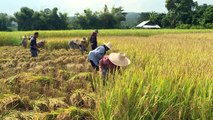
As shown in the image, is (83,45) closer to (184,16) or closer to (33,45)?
(33,45)

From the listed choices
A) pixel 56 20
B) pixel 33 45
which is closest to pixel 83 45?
pixel 33 45

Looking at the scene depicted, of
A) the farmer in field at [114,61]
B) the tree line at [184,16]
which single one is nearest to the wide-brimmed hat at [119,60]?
the farmer in field at [114,61]

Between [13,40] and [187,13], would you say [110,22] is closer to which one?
[187,13]

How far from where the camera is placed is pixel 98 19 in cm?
5156

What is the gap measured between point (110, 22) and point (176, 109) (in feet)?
157

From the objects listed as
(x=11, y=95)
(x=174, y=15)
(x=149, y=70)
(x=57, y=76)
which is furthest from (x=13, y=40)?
(x=174, y=15)

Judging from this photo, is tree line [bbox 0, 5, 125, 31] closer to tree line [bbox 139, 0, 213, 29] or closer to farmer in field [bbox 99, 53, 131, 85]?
tree line [bbox 139, 0, 213, 29]

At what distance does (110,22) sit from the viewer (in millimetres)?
51375

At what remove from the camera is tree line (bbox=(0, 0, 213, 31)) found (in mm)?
46956

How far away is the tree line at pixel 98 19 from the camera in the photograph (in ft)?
154

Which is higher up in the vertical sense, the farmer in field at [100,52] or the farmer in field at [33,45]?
the farmer in field at [100,52]

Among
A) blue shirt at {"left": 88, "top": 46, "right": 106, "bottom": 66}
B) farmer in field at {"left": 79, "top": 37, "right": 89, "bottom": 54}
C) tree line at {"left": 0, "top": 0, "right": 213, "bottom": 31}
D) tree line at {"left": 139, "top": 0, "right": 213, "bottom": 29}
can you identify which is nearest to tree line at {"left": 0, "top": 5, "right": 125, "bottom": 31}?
tree line at {"left": 0, "top": 0, "right": 213, "bottom": 31}

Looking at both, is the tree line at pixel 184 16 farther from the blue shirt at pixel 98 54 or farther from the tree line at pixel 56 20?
the blue shirt at pixel 98 54

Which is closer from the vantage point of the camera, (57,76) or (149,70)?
(149,70)
